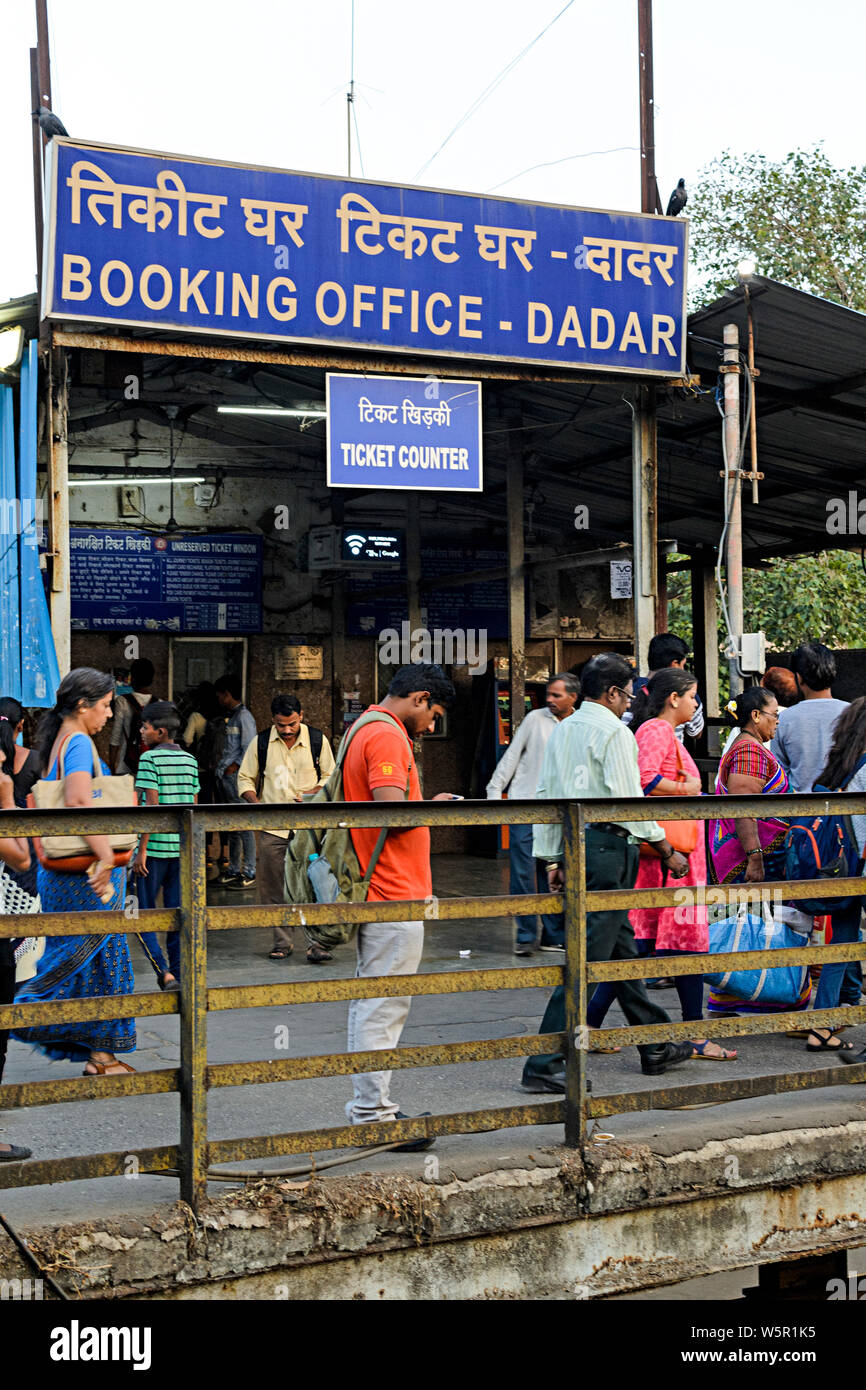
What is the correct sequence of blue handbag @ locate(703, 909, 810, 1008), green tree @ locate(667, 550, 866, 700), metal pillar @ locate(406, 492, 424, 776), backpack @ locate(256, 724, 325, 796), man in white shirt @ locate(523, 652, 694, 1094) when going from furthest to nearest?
green tree @ locate(667, 550, 866, 700), metal pillar @ locate(406, 492, 424, 776), backpack @ locate(256, 724, 325, 796), blue handbag @ locate(703, 909, 810, 1008), man in white shirt @ locate(523, 652, 694, 1094)

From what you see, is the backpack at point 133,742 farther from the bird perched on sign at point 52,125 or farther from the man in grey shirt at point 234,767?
the bird perched on sign at point 52,125

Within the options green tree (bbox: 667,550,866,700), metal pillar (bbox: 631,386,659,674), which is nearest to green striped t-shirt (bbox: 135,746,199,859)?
metal pillar (bbox: 631,386,659,674)

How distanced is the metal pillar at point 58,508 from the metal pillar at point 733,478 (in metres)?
4.07

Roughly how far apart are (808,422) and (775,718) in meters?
4.99

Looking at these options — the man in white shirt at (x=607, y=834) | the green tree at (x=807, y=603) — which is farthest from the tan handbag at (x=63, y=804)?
the green tree at (x=807, y=603)

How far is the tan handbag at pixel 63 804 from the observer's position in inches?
201

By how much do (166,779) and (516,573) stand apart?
4.58 metres

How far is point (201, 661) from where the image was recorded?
1406 cm

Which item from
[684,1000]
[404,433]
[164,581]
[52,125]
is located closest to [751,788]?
[684,1000]

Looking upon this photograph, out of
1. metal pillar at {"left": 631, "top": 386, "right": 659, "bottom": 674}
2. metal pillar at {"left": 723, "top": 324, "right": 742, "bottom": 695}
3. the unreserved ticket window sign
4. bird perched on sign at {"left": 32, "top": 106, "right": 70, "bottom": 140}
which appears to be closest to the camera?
bird perched on sign at {"left": 32, "top": 106, "right": 70, "bottom": 140}

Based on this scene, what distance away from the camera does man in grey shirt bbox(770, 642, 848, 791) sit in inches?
261

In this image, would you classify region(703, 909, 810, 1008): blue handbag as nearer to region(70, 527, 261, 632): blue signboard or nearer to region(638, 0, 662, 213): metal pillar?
region(638, 0, 662, 213): metal pillar

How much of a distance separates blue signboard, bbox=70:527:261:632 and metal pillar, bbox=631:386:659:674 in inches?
225
